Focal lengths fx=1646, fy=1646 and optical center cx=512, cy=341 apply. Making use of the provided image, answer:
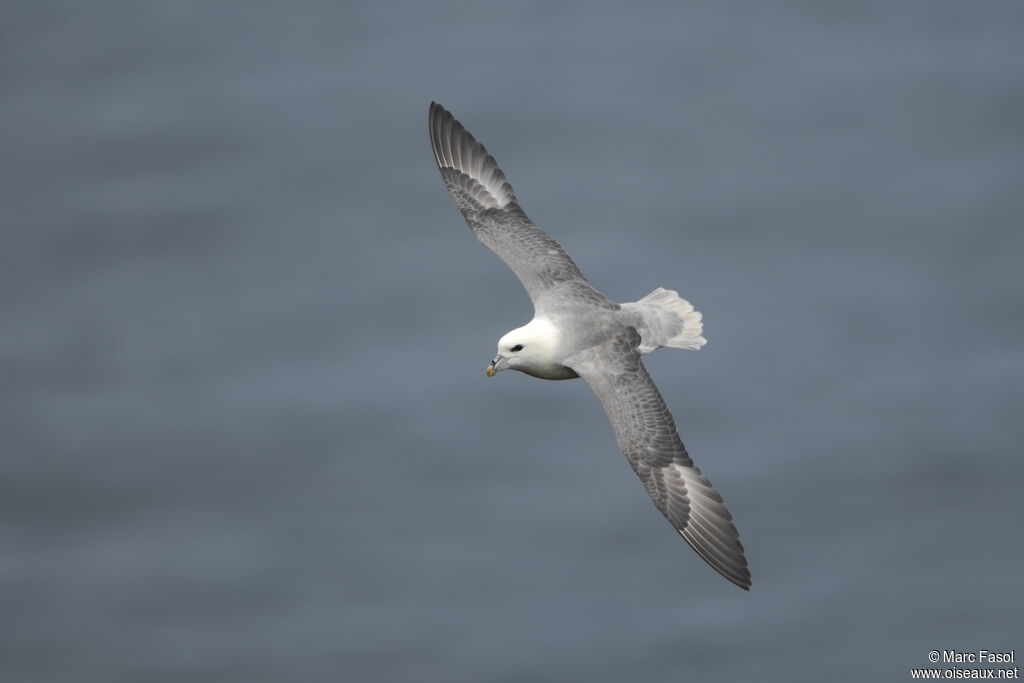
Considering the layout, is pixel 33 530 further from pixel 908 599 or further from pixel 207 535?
pixel 908 599

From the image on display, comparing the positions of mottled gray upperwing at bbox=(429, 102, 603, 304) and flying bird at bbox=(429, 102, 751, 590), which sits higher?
mottled gray upperwing at bbox=(429, 102, 603, 304)

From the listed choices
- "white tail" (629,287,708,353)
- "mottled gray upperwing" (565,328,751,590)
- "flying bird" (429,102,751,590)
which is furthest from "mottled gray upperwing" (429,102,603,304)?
"mottled gray upperwing" (565,328,751,590)

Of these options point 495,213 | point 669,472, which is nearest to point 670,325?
point 669,472

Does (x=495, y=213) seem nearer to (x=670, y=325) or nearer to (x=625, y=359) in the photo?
(x=670, y=325)

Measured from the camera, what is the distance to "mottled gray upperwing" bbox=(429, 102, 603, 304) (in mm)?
13031

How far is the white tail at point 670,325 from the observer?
41.7 feet

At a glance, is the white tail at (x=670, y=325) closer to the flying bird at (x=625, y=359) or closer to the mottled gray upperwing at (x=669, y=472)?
the flying bird at (x=625, y=359)

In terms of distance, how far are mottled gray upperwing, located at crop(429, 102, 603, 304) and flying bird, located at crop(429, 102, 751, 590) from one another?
0.01 m

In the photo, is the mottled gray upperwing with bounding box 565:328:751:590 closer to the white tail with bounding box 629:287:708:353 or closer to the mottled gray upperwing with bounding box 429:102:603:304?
the white tail with bounding box 629:287:708:353

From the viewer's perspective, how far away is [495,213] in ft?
45.3

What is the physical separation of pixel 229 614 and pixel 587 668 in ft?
19.7

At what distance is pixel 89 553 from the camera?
1117 inches

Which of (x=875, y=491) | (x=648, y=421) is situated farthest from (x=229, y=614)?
(x=648, y=421)

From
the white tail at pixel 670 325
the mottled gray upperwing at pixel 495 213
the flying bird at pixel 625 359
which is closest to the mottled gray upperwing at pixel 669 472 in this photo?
the flying bird at pixel 625 359
